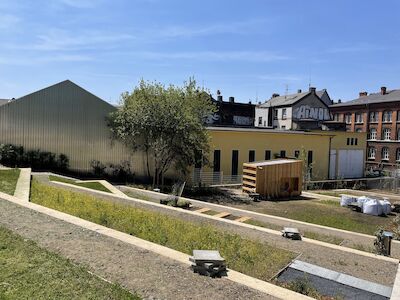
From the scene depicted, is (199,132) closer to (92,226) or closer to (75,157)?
(75,157)

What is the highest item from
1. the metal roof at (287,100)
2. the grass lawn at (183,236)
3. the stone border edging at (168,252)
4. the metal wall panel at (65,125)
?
the metal roof at (287,100)

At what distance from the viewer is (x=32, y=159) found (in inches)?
924

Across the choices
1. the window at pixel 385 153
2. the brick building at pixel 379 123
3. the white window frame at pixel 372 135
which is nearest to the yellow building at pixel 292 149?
the brick building at pixel 379 123

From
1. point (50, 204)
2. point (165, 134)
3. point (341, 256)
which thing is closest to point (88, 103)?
point (165, 134)

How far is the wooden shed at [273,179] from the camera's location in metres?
23.7

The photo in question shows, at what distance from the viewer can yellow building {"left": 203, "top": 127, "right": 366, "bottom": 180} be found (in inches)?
1197

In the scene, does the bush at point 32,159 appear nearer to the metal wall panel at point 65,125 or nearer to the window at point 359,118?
the metal wall panel at point 65,125

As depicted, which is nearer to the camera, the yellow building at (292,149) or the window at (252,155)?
the yellow building at (292,149)

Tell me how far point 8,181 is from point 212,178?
17.4 metres

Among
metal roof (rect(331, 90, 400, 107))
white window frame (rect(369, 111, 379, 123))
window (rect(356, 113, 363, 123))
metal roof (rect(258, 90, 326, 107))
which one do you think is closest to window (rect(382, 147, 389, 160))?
white window frame (rect(369, 111, 379, 123))

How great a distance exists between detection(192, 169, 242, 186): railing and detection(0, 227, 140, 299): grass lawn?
2187cm

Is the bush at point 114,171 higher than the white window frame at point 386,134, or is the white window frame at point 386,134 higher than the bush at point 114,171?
the white window frame at point 386,134

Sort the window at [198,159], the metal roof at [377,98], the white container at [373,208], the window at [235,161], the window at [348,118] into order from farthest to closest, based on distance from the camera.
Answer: the window at [348,118] < the metal roof at [377,98] < the window at [235,161] < the window at [198,159] < the white container at [373,208]

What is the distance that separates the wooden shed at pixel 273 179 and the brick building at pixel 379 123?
35.3 meters
